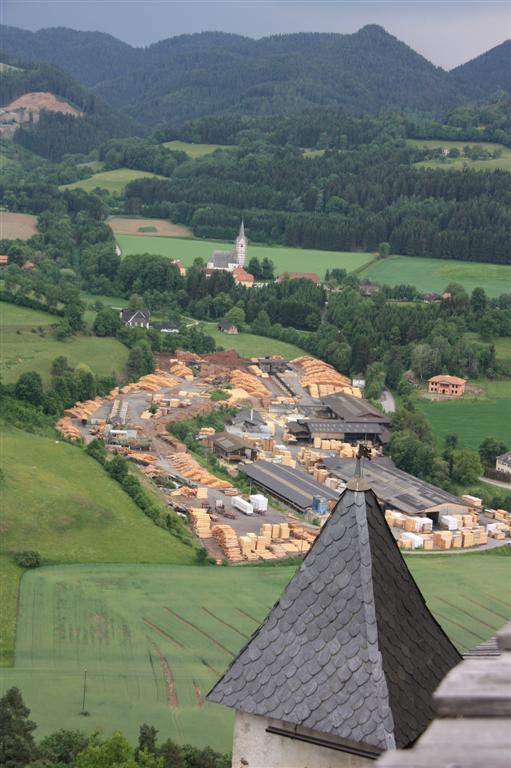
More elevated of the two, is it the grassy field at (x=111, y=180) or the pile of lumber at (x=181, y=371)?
the grassy field at (x=111, y=180)

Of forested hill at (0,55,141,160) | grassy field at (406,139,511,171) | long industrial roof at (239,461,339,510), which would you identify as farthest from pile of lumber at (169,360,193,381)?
forested hill at (0,55,141,160)

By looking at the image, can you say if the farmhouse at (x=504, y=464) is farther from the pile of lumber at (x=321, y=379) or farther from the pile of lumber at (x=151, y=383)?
the pile of lumber at (x=151, y=383)

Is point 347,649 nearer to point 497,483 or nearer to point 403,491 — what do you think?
point 403,491

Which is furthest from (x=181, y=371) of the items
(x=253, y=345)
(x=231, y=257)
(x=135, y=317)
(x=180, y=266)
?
(x=231, y=257)

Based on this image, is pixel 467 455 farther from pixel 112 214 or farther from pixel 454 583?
pixel 112 214

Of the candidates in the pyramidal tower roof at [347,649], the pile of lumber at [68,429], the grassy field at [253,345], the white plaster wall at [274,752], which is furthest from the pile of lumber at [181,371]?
the white plaster wall at [274,752]

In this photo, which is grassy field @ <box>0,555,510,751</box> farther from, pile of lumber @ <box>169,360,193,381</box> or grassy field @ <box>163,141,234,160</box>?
grassy field @ <box>163,141,234,160</box>
